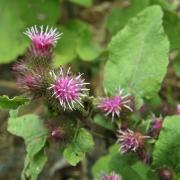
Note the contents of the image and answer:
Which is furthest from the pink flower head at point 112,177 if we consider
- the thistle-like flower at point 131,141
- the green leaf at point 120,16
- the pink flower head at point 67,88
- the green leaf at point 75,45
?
the green leaf at point 120,16

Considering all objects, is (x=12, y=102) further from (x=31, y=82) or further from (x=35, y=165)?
(x=35, y=165)

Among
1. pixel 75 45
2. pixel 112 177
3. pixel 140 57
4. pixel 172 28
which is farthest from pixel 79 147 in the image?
pixel 75 45

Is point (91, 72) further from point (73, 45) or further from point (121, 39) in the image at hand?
point (121, 39)

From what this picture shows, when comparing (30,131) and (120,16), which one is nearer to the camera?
(30,131)

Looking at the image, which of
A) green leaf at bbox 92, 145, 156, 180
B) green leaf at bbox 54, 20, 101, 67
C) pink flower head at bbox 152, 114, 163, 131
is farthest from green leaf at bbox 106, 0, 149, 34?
green leaf at bbox 92, 145, 156, 180

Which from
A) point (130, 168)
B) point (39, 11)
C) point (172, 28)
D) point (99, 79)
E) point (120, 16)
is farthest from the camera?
point (99, 79)

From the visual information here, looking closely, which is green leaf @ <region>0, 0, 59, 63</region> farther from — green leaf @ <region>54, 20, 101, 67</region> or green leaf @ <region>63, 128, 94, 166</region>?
green leaf @ <region>63, 128, 94, 166</region>

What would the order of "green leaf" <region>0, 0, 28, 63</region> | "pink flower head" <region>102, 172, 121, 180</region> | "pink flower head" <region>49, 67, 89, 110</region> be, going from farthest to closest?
"green leaf" <region>0, 0, 28, 63</region>
"pink flower head" <region>102, 172, 121, 180</region>
"pink flower head" <region>49, 67, 89, 110</region>
